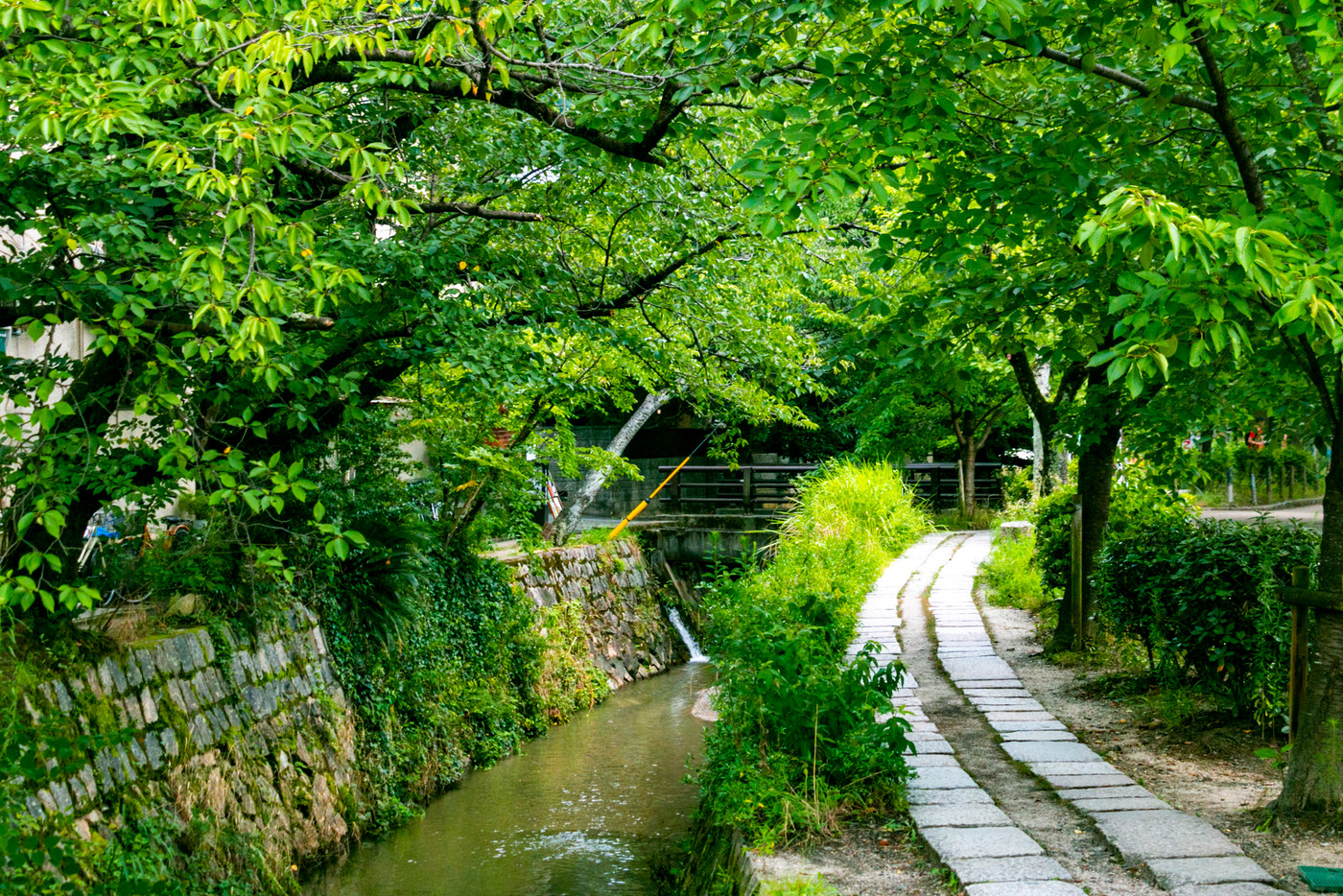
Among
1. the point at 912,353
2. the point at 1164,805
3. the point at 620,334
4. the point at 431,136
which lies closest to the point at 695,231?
the point at 620,334

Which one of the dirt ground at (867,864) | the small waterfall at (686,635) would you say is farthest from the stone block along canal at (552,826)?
the small waterfall at (686,635)

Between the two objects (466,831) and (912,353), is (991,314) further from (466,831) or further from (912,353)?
(466,831)

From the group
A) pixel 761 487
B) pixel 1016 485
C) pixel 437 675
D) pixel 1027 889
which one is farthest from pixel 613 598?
pixel 1027 889

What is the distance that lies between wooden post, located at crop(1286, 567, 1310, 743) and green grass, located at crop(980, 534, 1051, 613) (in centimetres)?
523

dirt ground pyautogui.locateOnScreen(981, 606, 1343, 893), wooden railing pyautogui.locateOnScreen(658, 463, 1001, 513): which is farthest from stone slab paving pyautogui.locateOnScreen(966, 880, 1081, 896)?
wooden railing pyautogui.locateOnScreen(658, 463, 1001, 513)

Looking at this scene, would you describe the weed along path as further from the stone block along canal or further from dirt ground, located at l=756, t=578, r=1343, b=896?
the stone block along canal

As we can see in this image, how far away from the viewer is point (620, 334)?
7613 mm

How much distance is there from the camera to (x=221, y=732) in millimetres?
6492

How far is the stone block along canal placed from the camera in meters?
6.69

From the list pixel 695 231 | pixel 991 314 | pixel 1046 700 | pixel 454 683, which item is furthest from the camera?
pixel 454 683

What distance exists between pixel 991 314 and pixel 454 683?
21.5 ft

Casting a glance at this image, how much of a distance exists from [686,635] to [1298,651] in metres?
12.7

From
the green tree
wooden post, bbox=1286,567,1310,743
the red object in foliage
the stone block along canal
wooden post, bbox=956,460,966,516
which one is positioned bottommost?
the stone block along canal

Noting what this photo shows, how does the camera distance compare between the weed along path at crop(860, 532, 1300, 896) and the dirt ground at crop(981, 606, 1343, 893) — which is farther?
the dirt ground at crop(981, 606, 1343, 893)
